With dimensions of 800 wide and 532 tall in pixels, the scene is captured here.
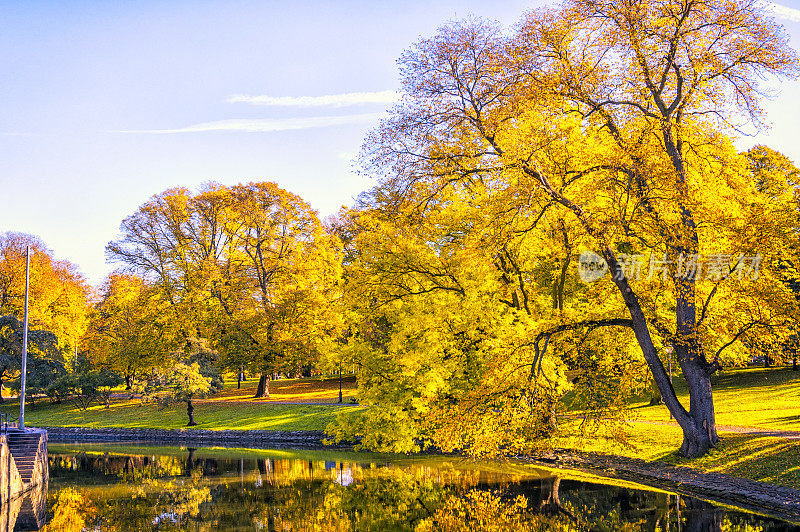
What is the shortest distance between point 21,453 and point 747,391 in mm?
35151

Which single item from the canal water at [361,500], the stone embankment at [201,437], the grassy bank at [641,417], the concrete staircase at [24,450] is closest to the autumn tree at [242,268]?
the grassy bank at [641,417]

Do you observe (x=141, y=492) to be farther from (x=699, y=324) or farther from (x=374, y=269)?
(x=699, y=324)

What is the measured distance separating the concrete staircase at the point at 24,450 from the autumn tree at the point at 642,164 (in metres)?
14.4

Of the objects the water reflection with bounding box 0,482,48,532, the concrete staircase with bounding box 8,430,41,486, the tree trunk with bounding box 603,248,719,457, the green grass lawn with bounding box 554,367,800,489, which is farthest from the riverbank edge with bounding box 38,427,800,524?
the water reflection with bounding box 0,482,48,532

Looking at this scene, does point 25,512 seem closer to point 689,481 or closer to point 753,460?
point 689,481

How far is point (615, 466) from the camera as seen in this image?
70.6 ft

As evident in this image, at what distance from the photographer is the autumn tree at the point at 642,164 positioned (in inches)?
706

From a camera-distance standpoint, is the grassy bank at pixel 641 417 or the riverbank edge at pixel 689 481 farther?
the grassy bank at pixel 641 417

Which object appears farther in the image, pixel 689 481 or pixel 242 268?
pixel 242 268

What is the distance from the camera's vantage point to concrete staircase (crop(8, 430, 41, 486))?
21.6 m

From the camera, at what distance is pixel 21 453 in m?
22.0

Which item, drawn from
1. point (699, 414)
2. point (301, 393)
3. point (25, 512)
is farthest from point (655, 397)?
point (25, 512)

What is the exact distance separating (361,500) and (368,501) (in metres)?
0.25

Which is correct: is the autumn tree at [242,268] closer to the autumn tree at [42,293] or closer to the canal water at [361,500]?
the autumn tree at [42,293]
